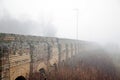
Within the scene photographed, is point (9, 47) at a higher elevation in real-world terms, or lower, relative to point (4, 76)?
higher

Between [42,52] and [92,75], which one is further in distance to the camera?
[92,75]

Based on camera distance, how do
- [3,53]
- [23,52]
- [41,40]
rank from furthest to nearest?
[41,40] < [23,52] < [3,53]

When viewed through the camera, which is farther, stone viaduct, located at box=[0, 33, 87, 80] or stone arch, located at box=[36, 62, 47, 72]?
stone arch, located at box=[36, 62, 47, 72]

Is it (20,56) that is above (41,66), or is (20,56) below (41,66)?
above

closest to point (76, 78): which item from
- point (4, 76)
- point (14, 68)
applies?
point (14, 68)

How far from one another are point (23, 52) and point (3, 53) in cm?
192

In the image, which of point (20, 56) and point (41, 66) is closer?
point (20, 56)

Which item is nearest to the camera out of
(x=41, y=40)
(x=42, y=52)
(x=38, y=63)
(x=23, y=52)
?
(x=23, y=52)

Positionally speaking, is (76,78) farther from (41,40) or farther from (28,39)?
(28,39)

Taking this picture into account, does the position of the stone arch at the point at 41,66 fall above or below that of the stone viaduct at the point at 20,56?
below

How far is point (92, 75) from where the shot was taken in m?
11.5

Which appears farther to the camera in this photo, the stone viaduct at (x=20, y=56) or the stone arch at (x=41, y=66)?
the stone arch at (x=41, y=66)

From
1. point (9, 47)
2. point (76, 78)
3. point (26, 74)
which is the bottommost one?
point (76, 78)

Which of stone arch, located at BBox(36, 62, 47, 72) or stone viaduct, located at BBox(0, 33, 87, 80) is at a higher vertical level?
stone viaduct, located at BBox(0, 33, 87, 80)
